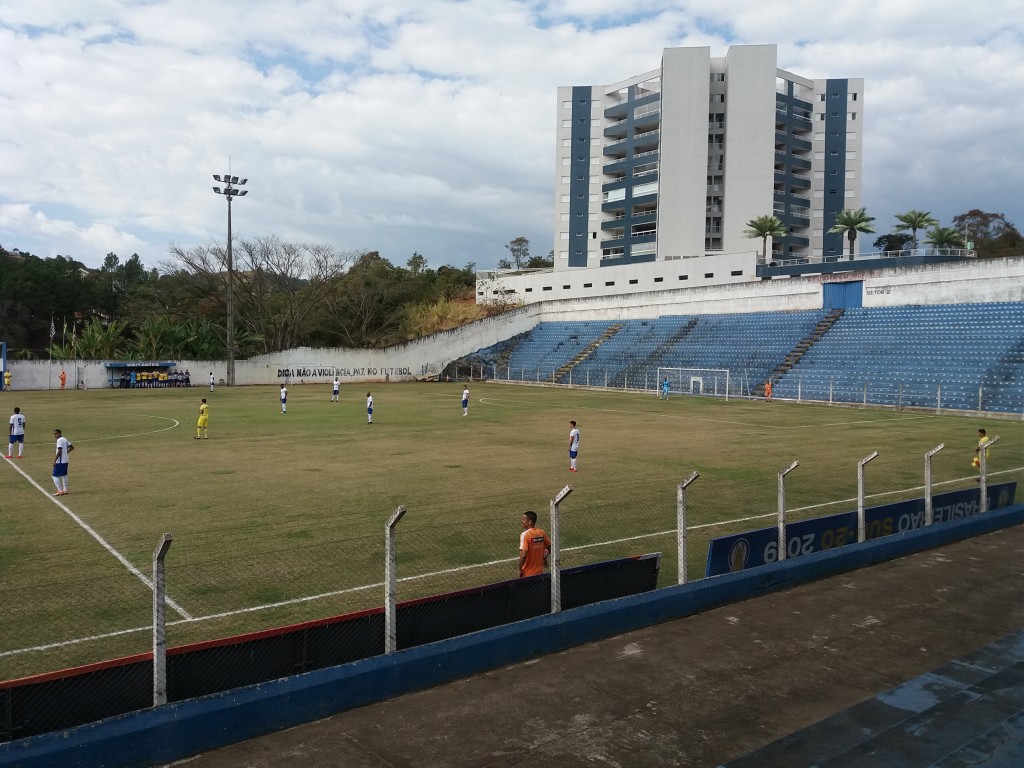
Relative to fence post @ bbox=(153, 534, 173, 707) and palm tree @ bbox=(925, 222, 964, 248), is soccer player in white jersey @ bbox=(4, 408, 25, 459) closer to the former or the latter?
fence post @ bbox=(153, 534, 173, 707)

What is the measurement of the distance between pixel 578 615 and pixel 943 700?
3.47 meters

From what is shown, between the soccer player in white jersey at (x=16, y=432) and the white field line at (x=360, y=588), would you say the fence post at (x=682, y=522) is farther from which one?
the soccer player in white jersey at (x=16, y=432)

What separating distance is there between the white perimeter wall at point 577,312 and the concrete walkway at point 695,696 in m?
45.1

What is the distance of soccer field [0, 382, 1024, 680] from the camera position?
9.48 meters

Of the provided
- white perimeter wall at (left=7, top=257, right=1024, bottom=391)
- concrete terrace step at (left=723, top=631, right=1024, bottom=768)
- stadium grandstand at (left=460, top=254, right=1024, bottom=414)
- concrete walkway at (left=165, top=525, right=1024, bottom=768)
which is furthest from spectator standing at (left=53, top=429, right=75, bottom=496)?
white perimeter wall at (left=7, top=257, right=1024, bottom=391)

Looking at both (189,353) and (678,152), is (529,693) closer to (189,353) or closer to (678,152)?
(189,353)

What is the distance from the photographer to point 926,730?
20.6 feet

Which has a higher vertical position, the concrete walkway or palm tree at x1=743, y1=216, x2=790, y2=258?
palm tree at x1=743, y1=216, x2=790, y2=258

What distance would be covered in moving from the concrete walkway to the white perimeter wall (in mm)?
45052

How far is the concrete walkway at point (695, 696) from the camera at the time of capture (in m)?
5.88

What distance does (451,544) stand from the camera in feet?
39.8

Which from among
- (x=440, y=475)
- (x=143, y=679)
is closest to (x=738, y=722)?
(x=143, y=679)

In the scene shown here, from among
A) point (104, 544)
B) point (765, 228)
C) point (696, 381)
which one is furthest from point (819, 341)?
point (104, 544)

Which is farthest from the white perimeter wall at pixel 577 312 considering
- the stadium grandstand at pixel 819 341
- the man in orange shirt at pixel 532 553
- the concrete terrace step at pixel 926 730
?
the man in orange shirt at pixel 532 553
